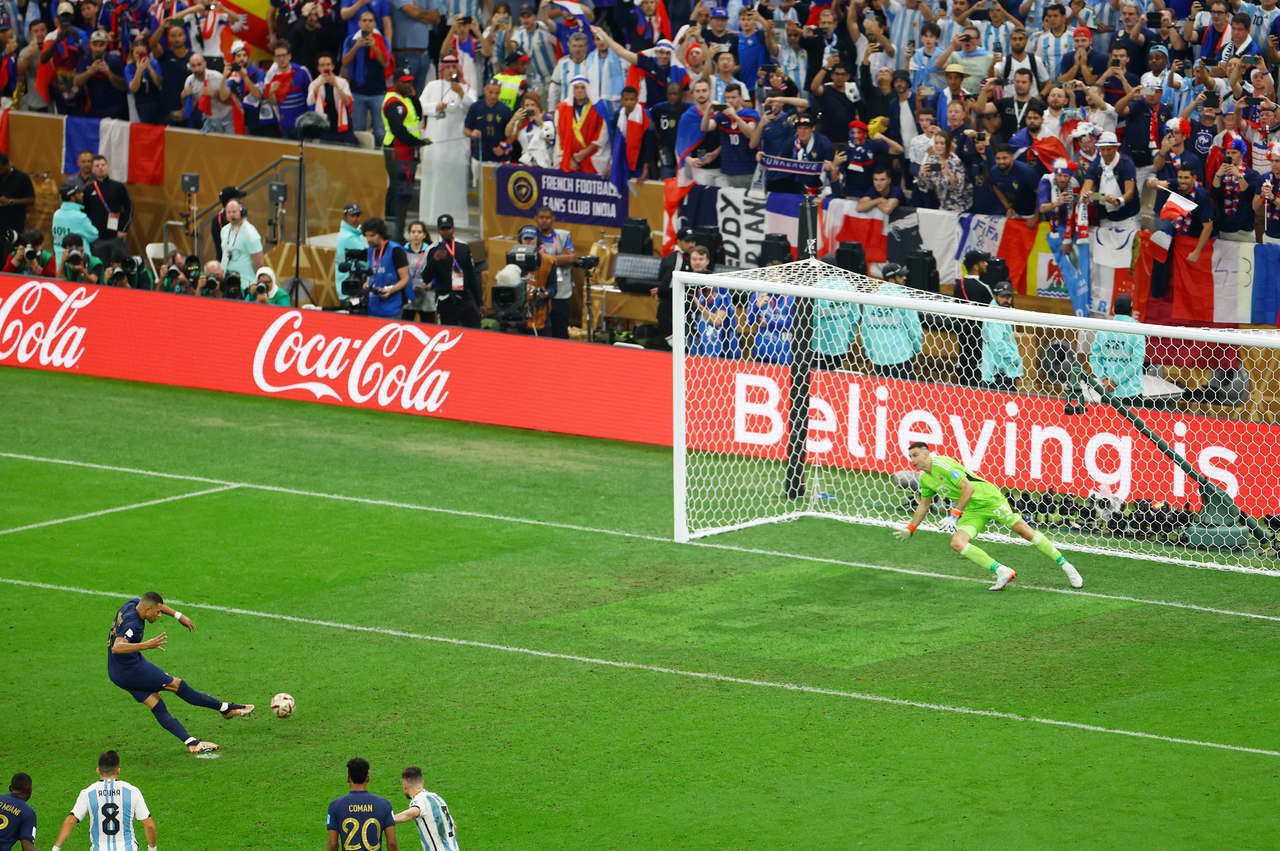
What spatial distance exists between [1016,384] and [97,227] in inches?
653

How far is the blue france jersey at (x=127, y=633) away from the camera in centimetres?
1430

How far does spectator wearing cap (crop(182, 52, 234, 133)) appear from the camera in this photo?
31703mm

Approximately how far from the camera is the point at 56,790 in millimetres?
13414

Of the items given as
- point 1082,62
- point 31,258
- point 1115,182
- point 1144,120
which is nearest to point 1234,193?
point 1115,182

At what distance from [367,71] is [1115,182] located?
40.6 feet

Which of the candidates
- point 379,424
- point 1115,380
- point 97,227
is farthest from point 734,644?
point 97,227

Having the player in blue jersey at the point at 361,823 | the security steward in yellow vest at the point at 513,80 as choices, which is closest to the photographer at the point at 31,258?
the security steward in yellow vest at the point at 513,80

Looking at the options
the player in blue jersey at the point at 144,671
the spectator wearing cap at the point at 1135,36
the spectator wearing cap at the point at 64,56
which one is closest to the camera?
the player in blue jersey at the point at 144,671

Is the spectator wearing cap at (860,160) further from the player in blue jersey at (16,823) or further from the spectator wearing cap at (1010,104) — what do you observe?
the player in blue jersey at (16,823)

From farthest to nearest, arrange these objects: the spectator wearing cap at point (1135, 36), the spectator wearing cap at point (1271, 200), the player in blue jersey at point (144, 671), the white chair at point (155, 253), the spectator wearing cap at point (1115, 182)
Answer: the white chair at point (155, 253)
the spectator wearing cap at point (1135, 36)
the spectator wearing cap at point (1115, 182)
the spectator wearing cap at point (1271, 200)
the player in blue jersey at point (144, 671)

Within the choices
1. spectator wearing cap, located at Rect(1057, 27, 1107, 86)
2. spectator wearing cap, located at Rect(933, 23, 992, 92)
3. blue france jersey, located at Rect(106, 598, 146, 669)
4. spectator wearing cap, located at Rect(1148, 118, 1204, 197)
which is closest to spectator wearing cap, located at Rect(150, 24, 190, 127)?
spectator wearing cap, located at Rect(933, 23, 992, 92)

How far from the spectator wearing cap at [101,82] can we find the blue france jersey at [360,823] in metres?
24.1

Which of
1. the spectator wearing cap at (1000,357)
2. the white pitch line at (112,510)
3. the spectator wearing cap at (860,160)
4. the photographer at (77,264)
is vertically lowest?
the white pitch line at (112,510)

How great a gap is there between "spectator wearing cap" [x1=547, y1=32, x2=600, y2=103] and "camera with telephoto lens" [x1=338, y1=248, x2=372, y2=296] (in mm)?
3990
